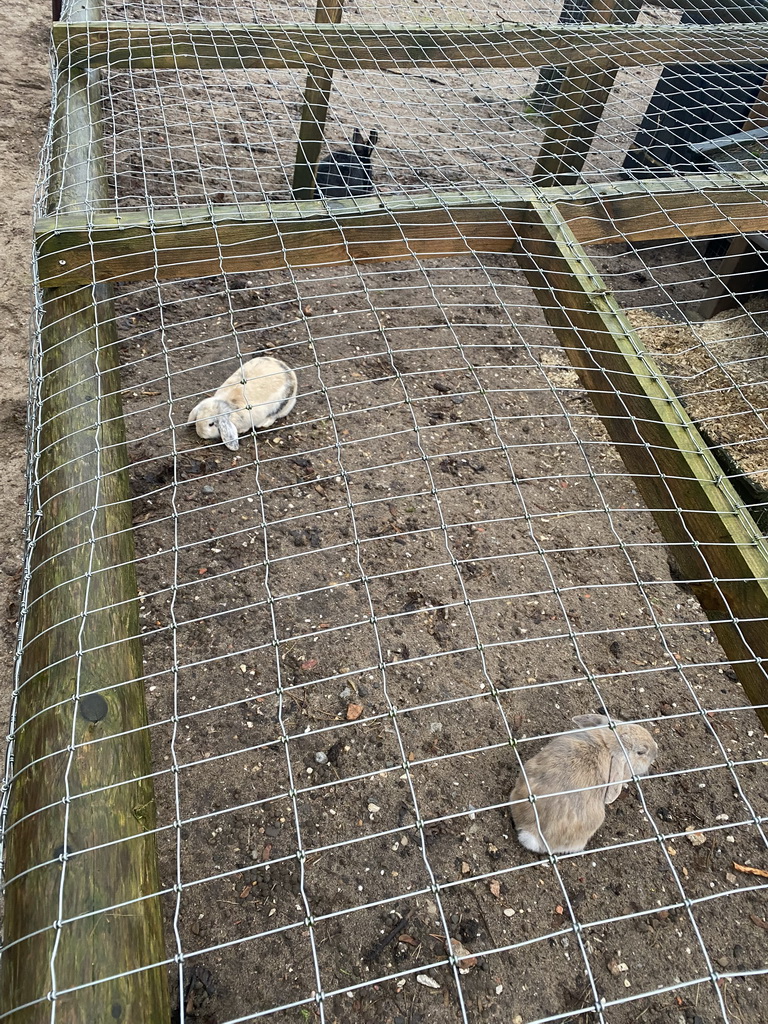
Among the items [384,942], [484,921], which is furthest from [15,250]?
[484,921]

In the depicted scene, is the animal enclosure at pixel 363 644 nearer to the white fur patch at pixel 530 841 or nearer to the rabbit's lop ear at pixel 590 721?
the white fur patch at pixel 530 841

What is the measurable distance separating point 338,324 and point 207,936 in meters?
3.21

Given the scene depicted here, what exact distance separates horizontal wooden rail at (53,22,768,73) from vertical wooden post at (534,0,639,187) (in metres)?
0.10

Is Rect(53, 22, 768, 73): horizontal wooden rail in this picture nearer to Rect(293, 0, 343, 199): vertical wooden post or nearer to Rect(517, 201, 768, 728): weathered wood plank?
Rect(293, 0, 343, 199): vertical wooden post

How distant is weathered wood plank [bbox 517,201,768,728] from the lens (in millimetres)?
1525

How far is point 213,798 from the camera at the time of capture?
228cm

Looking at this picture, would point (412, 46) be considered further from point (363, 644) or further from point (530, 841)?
point (530, 841)

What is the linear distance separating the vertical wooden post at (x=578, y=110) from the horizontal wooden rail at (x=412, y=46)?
100 millimetres

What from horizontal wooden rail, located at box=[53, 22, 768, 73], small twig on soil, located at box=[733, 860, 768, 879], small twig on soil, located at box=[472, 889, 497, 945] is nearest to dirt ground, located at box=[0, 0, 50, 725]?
horizontal wooden rail, located at box=[53, 22, 768, 73]

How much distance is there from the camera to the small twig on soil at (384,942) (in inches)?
78.7

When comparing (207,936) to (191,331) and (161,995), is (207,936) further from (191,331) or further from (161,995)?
(191,331)

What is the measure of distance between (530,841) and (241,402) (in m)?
2.18

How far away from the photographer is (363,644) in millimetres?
2738

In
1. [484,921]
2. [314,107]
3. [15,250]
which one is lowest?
[15,250]
